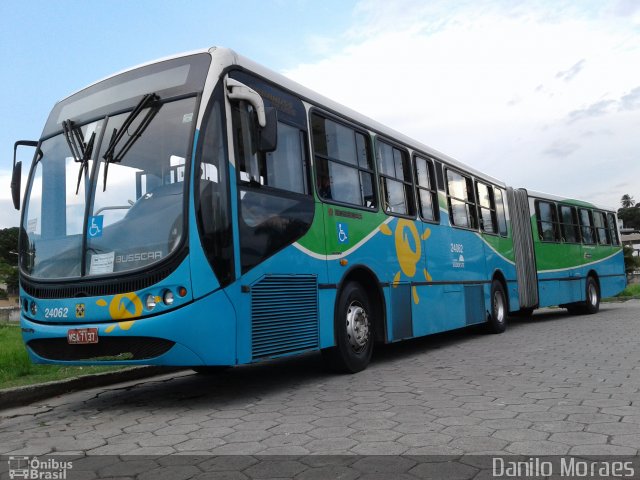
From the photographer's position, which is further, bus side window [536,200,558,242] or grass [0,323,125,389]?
bus side window [536,200,558,242]

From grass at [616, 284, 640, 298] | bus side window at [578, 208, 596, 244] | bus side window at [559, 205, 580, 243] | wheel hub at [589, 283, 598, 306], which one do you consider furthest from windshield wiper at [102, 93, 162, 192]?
grass at [616, 284, 640, 298]

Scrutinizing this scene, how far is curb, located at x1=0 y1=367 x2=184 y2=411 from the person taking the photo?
590 centimetres

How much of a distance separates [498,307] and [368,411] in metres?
7.56

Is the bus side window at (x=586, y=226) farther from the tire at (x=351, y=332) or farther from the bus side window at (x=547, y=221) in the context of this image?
the tire at (x=351, y=332)

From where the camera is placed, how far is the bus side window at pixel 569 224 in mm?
15641

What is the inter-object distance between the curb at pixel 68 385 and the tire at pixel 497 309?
617cm

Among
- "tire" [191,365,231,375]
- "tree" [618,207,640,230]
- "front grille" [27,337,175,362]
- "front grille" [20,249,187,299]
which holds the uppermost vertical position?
"tree" [618,207,640,230]

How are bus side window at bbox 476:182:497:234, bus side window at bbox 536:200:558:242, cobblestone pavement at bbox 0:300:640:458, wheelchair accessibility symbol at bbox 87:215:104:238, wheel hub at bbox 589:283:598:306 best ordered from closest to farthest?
cobblestone pavement at bbox 0:300:640:458, wheelchair accessibility symbol at bbox 87:215:104:238, bus side window at bbox 476:182:497:234, bus side window at bbox 536:200:558:242, wheel hub at bbox 589:283:598:306

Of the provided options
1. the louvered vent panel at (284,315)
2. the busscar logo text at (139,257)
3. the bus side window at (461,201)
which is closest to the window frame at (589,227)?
the bus side window at (461,201)

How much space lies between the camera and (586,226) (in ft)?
55.3

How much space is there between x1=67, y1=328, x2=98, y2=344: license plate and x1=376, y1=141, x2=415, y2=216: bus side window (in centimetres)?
419

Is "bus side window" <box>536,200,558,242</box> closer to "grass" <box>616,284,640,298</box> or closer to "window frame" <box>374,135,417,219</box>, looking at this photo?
"window frame" <box>374,135,417,219</box>

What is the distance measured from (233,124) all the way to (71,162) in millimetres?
1647

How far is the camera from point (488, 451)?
366cm
